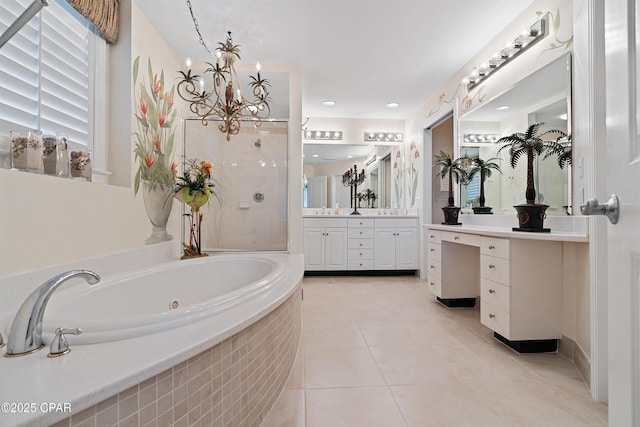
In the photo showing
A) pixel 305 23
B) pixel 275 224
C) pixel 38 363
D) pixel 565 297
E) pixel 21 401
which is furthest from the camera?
pixel 275 224

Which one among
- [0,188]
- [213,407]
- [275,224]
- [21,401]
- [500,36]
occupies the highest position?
[500,36]

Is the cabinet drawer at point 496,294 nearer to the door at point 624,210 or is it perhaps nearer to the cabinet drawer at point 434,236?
the cabinet drawer at point 434,236

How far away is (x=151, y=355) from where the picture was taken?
2.42ft

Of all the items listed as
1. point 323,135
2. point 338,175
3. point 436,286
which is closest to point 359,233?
point 338,175

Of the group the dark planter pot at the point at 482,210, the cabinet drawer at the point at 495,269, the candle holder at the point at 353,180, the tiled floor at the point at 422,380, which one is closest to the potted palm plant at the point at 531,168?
the cabinet drawer at the point at 495,269

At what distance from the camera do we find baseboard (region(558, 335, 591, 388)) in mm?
1543

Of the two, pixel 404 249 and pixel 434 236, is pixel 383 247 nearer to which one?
pixel 404 249

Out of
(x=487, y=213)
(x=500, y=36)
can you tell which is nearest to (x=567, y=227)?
(x=487, y=213)

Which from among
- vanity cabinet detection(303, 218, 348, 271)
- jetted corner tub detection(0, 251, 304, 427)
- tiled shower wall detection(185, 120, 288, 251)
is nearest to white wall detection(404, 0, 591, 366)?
jetted corner tub detection(0, 251, 304, 427)

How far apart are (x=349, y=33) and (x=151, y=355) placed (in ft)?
Result: 8.55

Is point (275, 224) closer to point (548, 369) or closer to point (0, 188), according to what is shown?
point (0, 188)

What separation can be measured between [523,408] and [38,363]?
183cm

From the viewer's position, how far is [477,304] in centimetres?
275

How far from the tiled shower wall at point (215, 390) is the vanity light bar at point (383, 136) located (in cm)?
367
